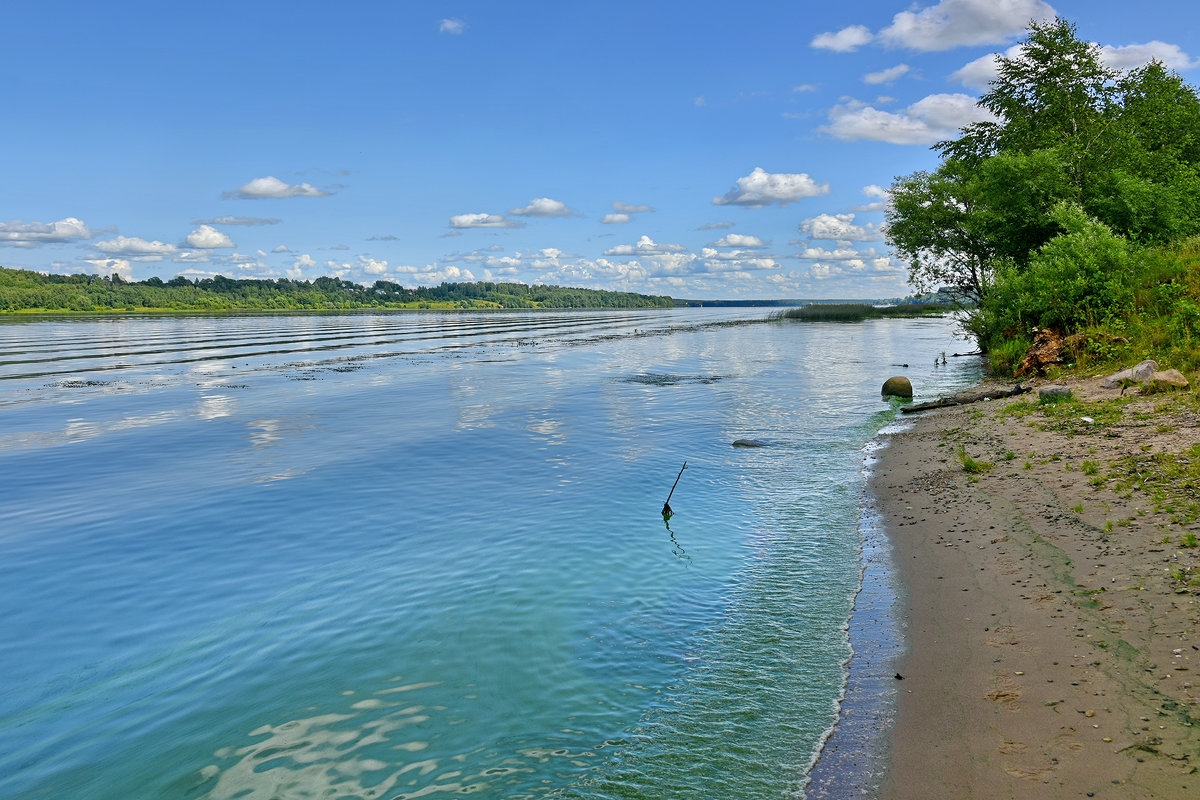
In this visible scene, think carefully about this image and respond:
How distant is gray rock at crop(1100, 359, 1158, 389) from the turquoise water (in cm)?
762

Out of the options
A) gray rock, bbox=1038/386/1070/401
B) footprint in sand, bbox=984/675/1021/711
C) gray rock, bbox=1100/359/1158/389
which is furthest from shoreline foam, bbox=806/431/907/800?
gray rock, bbox=1100/359/1158/389

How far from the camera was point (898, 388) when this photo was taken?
3412 centimetres

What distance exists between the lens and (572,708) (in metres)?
8.69

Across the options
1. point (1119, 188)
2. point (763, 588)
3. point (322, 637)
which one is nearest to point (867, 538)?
point (763, 588)

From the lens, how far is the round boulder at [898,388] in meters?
34.0

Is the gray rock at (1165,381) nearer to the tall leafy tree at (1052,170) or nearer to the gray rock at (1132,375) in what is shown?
the gray rock at (1132,375)

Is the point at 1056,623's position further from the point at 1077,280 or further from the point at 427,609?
the point at 1077,280

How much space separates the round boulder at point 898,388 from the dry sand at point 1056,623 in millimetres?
17585

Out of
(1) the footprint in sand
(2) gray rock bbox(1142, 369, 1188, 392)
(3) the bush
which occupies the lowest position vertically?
Answer: (1) the footprint in sand

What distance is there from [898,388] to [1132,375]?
46.5 ft

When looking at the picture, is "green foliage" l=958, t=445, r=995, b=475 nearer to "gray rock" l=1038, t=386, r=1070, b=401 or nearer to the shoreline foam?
the shoreline foam

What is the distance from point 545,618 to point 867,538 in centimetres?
719

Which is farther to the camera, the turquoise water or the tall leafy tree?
the tall leafy tree

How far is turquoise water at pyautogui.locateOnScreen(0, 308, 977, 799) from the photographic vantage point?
778 centimetres
